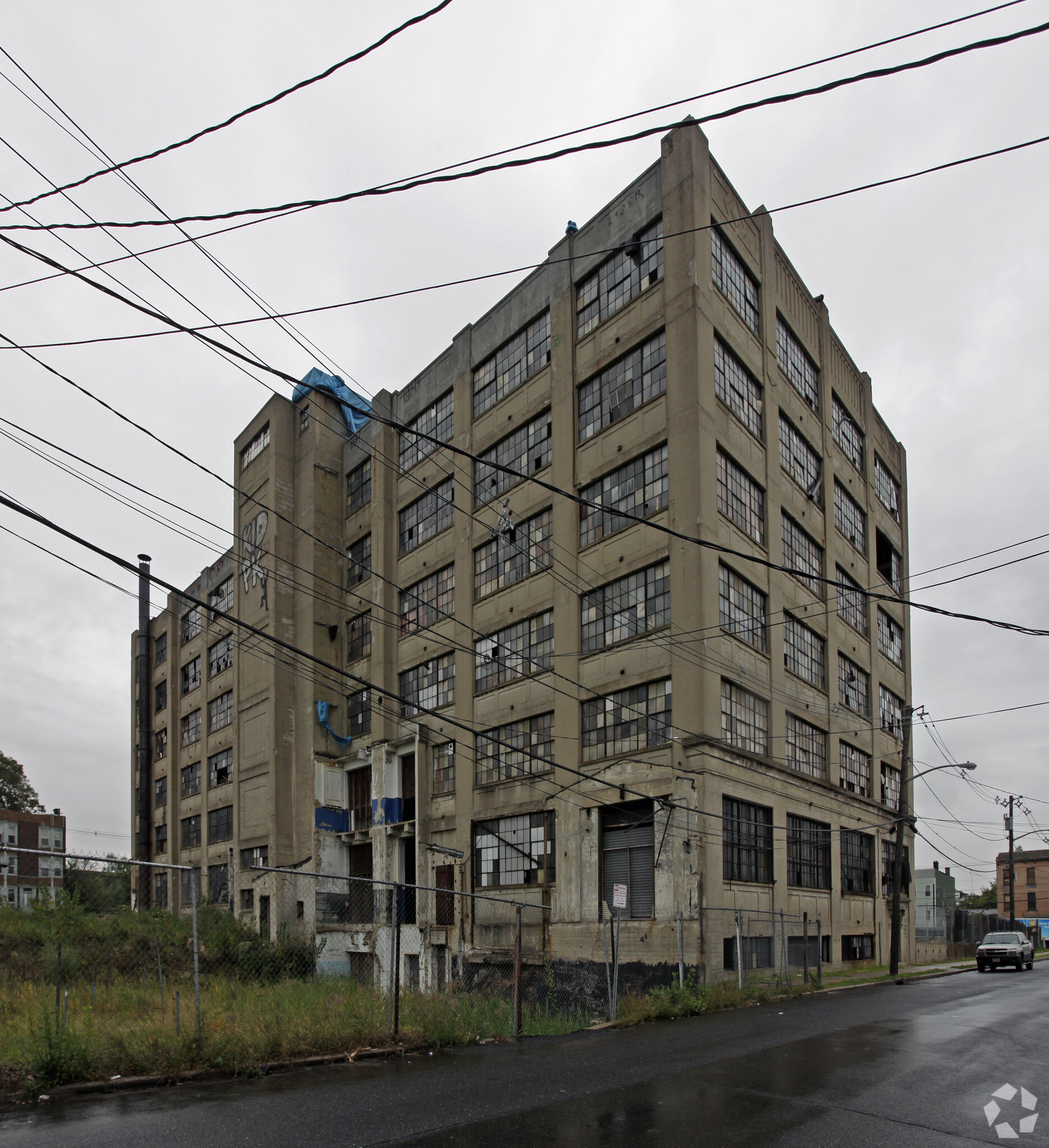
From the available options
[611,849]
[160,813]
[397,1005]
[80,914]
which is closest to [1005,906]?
[160,813]

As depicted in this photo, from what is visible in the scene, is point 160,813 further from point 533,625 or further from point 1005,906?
point 1005,906

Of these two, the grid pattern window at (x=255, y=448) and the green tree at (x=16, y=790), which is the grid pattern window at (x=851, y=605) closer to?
the grid pattern window at (x=255, y=448)

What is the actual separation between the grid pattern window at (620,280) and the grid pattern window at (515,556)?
6.68 m

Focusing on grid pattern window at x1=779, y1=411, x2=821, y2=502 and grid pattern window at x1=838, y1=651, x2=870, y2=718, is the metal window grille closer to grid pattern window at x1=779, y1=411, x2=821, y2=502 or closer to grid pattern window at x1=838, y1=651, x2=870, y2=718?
grid pattern window at x1=838, y1=651, x2=870, y2=718

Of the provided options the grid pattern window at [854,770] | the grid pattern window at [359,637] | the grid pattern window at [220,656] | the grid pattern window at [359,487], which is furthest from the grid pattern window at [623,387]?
the grid pattern window at [220,656]

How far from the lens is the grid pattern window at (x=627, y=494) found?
94.3 feet

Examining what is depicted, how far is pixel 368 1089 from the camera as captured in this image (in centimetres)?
1018

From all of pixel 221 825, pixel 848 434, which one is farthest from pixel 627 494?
pixel 221 825

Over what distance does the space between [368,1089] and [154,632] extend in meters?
61.1

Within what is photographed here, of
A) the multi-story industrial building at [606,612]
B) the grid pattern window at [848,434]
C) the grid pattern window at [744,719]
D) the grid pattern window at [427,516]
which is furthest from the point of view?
the grid pattern window at [848,434]

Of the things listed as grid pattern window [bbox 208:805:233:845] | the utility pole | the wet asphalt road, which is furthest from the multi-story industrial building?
the wet asphalt road

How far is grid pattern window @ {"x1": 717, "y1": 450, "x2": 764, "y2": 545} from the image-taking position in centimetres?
2923

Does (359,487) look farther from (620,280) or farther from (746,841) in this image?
(746,841)

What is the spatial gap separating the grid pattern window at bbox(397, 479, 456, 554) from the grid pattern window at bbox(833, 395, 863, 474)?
1597 centimetres
